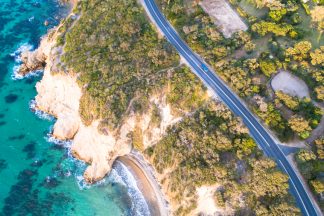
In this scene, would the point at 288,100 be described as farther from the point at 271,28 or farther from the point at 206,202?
the point at 206,202

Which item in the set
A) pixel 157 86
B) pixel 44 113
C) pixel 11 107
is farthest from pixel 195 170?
pixel 11 107

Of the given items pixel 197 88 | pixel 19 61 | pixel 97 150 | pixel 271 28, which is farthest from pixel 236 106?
pixel 19 61

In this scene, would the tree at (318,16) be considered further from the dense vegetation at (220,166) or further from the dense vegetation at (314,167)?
the dense vegetation at (220,166)

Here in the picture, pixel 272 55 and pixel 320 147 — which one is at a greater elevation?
pixel 272 55

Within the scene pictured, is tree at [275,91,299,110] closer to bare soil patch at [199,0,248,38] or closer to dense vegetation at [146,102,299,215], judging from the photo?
dense vegetation at [146,102,299,215]

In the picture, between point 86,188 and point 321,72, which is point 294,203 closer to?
point 321,72

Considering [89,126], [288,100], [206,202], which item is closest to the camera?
[206,202]
